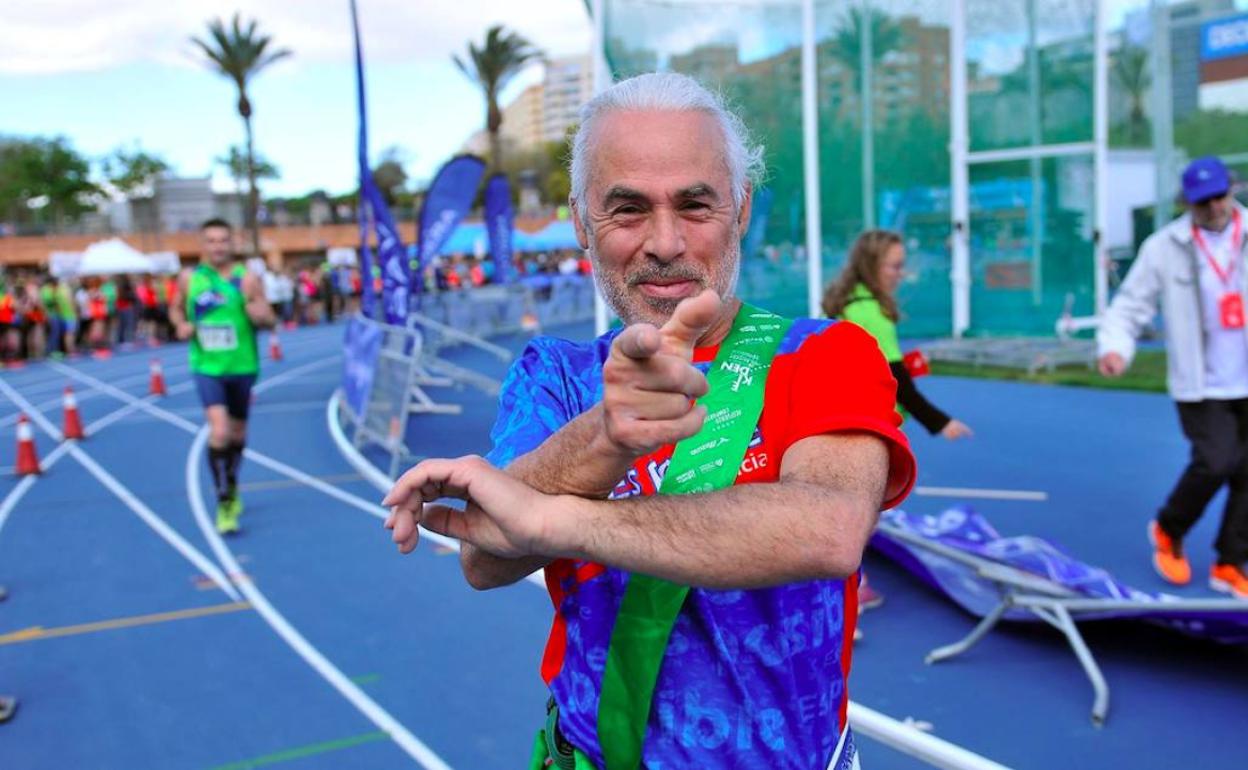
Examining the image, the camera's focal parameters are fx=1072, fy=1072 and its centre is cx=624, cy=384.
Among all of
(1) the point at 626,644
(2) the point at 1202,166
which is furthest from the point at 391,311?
(1) the point at 626,644

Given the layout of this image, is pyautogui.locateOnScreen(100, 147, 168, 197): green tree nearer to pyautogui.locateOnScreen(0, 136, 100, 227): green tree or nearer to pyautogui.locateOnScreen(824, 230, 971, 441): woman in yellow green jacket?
pyautogui.locateOnScreen(0, 136, 100, 227): green tree

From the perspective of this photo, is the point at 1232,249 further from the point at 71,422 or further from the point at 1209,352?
the point at 71,422

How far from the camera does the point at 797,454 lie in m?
1.45

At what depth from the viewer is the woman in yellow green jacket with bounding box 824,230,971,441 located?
571cm

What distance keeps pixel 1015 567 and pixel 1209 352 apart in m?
1.62

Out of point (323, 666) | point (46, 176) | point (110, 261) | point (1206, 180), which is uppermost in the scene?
point (46, 176)

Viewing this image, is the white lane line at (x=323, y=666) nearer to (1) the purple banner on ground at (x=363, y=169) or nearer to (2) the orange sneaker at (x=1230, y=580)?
(2) the orange sneaker at (x=1230, y=580)

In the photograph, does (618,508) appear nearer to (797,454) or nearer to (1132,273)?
(797,454)

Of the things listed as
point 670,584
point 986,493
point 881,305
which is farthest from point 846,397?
point 986,493

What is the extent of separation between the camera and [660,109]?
158 centimetres

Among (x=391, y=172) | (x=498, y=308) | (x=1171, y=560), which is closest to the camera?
(x=1171, y=560)

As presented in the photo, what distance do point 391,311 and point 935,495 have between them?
6.96 meters

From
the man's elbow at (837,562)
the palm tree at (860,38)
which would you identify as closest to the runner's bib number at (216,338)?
the man's elbow at (837,562)

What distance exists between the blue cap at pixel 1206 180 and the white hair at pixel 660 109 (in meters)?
4.61
